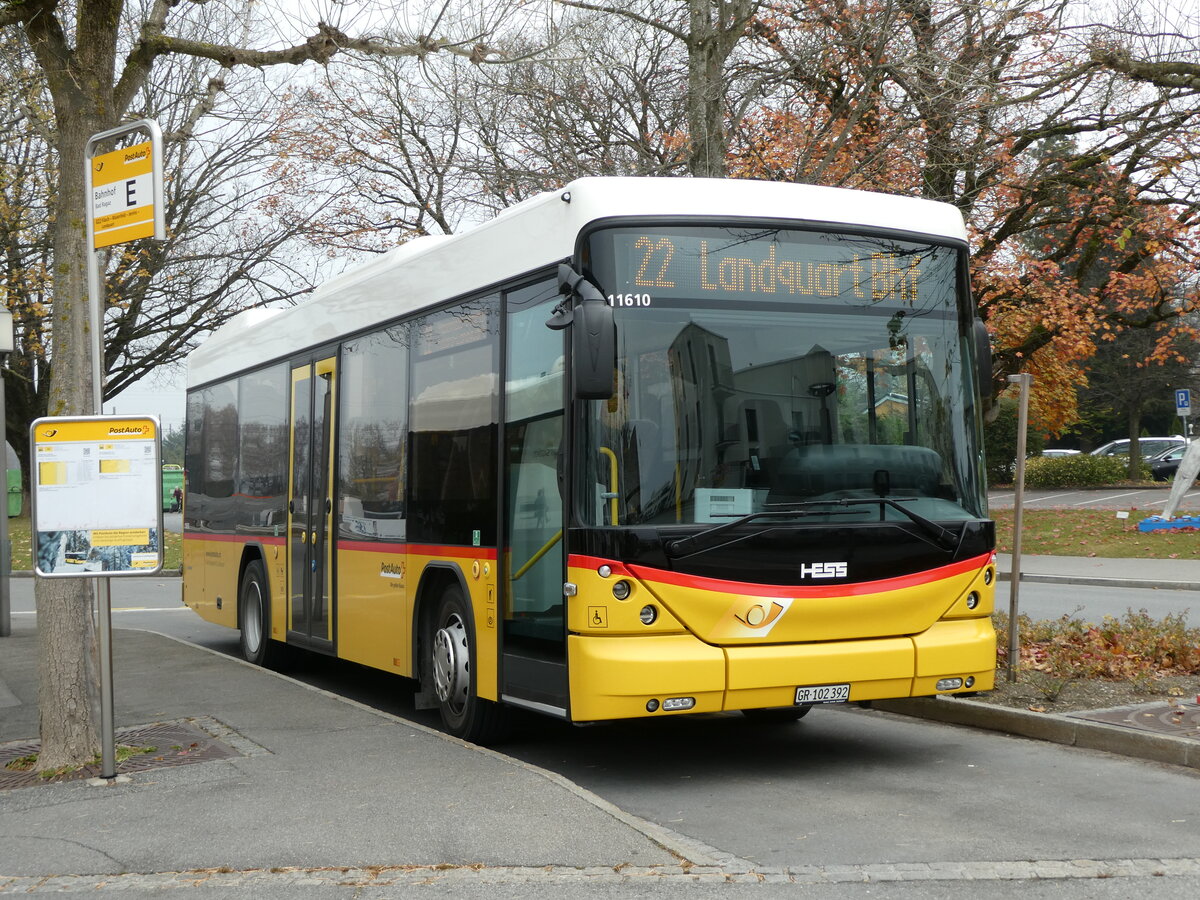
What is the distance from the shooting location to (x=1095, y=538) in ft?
87.9

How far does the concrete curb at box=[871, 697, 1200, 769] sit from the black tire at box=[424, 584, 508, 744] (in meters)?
2.86

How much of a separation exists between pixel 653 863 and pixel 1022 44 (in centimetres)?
1765

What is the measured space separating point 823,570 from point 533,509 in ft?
5.39

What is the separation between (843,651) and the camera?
7469 millimetres

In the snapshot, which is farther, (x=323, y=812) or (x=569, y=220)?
(x=569, y=220)

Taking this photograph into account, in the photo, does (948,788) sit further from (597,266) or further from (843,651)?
(597,266)

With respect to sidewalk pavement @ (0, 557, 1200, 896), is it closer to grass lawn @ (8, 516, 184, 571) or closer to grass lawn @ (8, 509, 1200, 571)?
grass lawn @ (8, 516, 184, 571)

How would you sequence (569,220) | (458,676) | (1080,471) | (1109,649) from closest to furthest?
(569,220) → (458,676) → (1109,649) → (1080,471)

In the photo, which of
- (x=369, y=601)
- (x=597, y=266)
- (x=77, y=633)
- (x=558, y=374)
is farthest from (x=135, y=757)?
(x=597, y=266)

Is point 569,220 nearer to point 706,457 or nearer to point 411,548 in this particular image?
point 706,457

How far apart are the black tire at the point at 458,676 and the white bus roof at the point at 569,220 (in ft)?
6.71

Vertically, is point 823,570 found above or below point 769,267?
below

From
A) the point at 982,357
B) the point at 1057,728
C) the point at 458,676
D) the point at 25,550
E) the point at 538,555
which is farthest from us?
the point at 25,550

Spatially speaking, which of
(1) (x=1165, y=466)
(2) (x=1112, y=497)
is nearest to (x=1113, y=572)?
(2) (x=1112, y=497)
